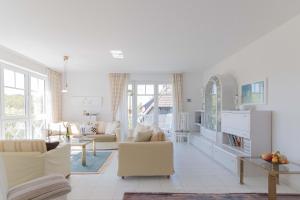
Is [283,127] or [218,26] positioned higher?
[218,26]

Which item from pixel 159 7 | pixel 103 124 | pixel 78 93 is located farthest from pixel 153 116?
pixel 159 7

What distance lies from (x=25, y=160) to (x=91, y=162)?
2.14 metres

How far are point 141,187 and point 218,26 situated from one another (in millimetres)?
2826

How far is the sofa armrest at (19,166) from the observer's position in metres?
3.28

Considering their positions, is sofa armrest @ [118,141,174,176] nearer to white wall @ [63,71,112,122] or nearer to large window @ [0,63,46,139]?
large window @ [0,63,46,139]

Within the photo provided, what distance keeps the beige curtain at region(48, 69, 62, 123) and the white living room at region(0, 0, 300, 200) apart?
0.36 metres

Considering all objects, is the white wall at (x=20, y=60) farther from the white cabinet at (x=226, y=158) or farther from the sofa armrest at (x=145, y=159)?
the white cabinet at (x=226, y=158)

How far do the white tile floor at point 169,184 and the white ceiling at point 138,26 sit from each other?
2.53m

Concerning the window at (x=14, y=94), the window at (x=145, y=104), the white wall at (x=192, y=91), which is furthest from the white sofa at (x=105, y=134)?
the white wall at (x=192, y=91)

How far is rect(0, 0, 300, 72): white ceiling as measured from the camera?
3064mm

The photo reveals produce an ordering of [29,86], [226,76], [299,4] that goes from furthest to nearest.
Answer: [29,86], [226,76], [299,4]

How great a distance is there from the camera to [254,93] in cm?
→ 476

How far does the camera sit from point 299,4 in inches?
120

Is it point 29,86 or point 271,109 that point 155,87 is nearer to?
point 29,86
